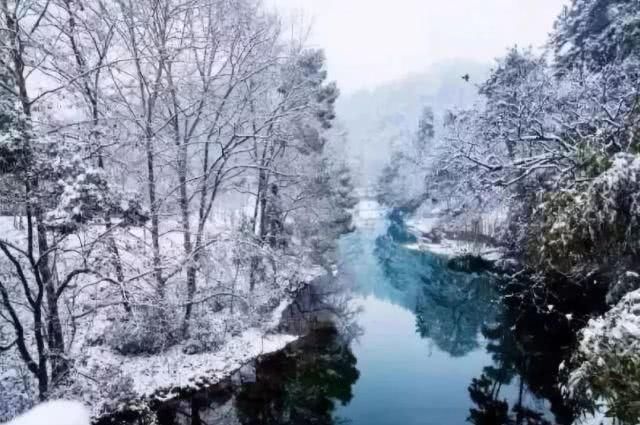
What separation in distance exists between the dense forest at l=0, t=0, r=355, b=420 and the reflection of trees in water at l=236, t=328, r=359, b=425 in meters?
1.14

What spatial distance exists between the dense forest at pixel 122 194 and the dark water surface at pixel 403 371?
51.5 inches

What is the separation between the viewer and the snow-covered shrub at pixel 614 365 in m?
4.23

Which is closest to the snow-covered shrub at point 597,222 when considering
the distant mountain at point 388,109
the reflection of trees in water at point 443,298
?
the reflection of trees in water at point 443,298

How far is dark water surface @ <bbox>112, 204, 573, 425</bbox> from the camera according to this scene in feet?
32.9

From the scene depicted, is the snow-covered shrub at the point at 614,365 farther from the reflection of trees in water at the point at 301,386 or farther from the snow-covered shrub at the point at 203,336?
the snow-covered shrub at the point at 203,336

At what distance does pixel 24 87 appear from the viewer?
803 centimetres

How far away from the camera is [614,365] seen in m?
4.48

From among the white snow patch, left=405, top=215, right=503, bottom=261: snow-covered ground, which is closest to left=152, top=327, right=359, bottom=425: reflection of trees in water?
the white snow patch

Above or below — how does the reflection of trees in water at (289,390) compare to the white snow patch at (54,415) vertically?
below

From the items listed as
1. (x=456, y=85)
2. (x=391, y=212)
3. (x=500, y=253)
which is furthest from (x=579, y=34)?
(x=456, y=85)

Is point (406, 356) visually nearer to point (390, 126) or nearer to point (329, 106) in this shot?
point (329, 106)

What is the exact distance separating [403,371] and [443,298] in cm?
901

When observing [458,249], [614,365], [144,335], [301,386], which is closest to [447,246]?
[458,249]

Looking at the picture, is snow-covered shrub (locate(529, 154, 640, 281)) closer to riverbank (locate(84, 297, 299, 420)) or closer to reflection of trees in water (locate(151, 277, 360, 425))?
reflection of trees in water (locate(151, 277, 360, 425))
